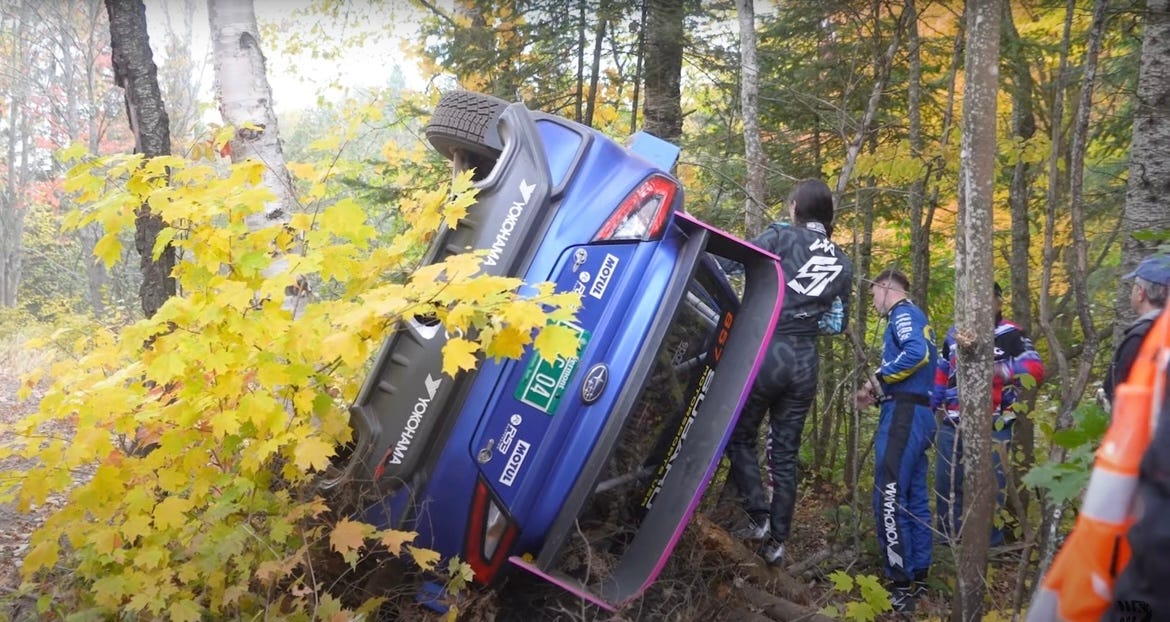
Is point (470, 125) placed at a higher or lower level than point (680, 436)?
higher

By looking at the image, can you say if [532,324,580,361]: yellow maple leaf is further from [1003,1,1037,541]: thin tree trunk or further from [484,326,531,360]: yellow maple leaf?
[1003,1,1037,541]: thin tree trunk

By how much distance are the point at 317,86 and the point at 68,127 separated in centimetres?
1022

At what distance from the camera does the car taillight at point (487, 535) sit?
3.10 metres

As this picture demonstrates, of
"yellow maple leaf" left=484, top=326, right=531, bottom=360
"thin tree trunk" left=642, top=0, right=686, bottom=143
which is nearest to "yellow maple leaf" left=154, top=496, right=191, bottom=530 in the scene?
"yellow maple leaf" left=484, top=326, right=531, bottom=360

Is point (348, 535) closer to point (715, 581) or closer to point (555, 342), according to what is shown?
point (555, 342)

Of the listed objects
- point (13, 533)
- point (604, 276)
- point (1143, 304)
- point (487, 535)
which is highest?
point (1143, 304)

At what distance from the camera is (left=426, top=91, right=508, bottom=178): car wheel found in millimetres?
3693

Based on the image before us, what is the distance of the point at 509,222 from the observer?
11.0 feet

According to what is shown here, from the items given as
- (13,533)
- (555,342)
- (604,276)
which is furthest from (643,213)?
(13,533)

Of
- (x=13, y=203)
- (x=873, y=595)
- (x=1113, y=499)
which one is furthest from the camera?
(x=13, y=203)

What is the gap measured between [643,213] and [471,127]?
3.10 feet

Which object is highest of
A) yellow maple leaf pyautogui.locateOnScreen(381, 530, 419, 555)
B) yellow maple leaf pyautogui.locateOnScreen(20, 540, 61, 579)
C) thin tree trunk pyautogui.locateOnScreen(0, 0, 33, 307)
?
yellow maple leaf pyautogui.locateOnScreen(381, 530, 419, 555)

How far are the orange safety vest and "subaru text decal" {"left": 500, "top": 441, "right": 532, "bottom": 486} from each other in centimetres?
204

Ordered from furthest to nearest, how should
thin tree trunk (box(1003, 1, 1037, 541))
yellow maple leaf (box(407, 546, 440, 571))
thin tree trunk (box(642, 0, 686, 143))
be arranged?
thin tree trunk (box(642, 0, 686, 143))
thin tree trunk (box(1003, 1, 1037, 541))
yellow maple leaf (box(407, 546, 440, 571))
